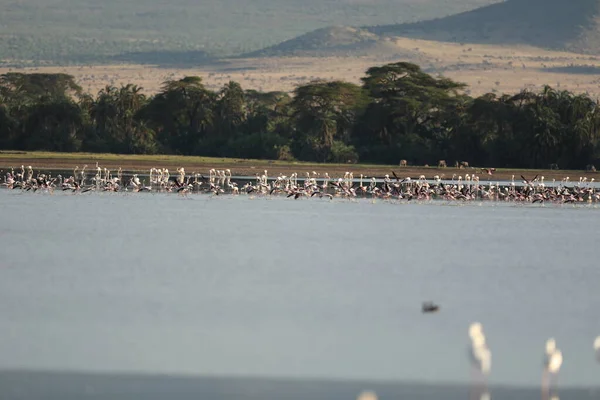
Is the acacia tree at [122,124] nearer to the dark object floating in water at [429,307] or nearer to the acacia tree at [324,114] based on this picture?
the acacia tree at [324,114]

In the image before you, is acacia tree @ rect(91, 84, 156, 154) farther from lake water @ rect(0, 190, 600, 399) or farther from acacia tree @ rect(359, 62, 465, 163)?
lake water @ rect(0, 190, 600, 399)

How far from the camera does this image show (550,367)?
12.5 metres

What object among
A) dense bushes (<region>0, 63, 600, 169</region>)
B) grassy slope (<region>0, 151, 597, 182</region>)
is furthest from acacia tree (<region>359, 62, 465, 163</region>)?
grassy slope (<region>0, 151, 597, 182</region>)

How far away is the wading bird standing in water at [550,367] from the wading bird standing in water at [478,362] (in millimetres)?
566

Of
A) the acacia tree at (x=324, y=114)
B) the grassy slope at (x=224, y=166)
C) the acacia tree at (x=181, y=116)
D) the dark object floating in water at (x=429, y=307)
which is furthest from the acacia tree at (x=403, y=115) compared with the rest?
the dark object floating in water at (x=429, y=307)

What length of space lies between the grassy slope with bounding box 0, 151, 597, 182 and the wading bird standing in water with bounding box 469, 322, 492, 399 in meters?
50.6

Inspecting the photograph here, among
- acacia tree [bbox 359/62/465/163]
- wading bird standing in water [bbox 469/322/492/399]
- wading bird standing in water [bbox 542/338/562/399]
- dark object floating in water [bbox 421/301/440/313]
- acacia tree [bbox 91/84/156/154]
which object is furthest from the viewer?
acacia tree [bbox 91/84/156/154]

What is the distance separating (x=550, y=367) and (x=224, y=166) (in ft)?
186

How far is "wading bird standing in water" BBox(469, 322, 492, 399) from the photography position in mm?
12148

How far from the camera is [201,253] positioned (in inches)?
1032

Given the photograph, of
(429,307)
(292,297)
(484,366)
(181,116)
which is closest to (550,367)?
(484,366)

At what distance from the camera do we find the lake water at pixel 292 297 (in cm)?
1462

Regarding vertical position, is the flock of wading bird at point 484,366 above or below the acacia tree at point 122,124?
above

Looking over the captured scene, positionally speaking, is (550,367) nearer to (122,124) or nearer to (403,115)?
(403,115)
